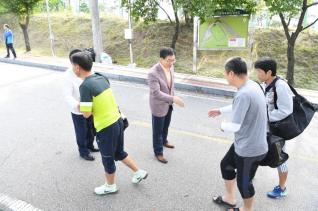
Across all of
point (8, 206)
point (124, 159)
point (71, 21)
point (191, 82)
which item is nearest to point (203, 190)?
point (124, 159)

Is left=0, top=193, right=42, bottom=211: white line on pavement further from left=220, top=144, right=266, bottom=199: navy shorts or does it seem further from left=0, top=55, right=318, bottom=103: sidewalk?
left=0, top=55, right=318, bottom=103: sidewalk

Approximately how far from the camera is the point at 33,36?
18344mm

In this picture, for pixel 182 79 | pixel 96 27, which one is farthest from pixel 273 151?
pixel 96 27

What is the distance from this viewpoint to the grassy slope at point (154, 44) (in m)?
11.3

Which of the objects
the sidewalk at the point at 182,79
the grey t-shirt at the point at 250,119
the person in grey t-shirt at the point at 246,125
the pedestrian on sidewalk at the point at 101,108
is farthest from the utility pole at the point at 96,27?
the grey t-shirt at the point at 250,119

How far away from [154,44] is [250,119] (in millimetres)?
11652

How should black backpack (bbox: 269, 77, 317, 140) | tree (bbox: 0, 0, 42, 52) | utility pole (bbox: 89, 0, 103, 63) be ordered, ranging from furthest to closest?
tree (bbox: 0, 0, 42, 52)
utility pole (bbox: 89, 0, 103, 63)
black backpack (bbox: 269, 77, 317, 140)

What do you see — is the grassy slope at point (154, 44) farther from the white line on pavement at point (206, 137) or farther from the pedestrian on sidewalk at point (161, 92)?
the pedestrian on sidewalk at point (161, 92)

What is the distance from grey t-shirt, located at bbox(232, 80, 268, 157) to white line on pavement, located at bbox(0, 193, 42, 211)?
2.38 m

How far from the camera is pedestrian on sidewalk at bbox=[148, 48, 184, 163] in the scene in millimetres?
4050

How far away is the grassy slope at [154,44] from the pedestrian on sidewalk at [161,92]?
21.7ft

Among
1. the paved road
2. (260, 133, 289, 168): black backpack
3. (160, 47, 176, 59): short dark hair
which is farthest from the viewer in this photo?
(160, 47, 176, 59): short dark hair

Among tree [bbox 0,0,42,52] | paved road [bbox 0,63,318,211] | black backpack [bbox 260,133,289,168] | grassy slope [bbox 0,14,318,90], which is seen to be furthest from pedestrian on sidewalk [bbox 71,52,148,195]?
tree [bbox 0,0,42,52]

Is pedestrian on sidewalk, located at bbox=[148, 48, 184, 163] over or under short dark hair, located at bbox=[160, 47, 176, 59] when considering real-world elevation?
under
